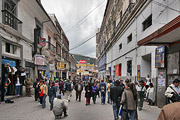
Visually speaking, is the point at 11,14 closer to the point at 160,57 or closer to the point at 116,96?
the point at 116,96

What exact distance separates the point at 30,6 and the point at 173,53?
42.1 ft

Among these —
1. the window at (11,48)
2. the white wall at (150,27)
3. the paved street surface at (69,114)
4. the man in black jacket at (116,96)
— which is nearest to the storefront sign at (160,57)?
the white wall at (150,27)

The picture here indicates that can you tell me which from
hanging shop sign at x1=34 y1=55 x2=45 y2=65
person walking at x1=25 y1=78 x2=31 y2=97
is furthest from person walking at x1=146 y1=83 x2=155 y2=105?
hanging shop sign at x1=34 y1=55 x2=45 y2=65

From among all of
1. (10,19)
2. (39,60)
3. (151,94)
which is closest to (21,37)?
(10,19)

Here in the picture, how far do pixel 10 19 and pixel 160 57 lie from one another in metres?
10.9

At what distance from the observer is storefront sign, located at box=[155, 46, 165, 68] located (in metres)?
8.70

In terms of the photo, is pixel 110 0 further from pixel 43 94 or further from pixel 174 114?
pixel 174 114

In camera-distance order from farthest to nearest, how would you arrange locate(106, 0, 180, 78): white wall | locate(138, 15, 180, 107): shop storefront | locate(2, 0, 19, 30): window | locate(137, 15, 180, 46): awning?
1. locate(2, 0, 19, 30): window
2. locate(106, 0, 180, 78): white wall
3. locate(138, 15, 180, 107): shop storefront
4. locate(137, 15, 180, 46): awning

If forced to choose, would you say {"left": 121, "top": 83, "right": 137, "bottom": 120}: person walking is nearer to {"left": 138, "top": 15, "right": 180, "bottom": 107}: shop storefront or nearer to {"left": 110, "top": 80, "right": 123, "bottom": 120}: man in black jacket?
{"left": 110, "top": 80, "right": 123, "bottom": 120}: man in black jacket

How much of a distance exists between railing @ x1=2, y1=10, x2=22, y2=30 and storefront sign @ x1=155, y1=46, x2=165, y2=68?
10245 millimetres

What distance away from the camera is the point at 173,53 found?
794 centimetres

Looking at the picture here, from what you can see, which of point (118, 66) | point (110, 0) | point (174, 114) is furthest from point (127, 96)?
point (110, 0)

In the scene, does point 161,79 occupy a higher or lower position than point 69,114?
higher

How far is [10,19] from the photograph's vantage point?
11.1 meters
